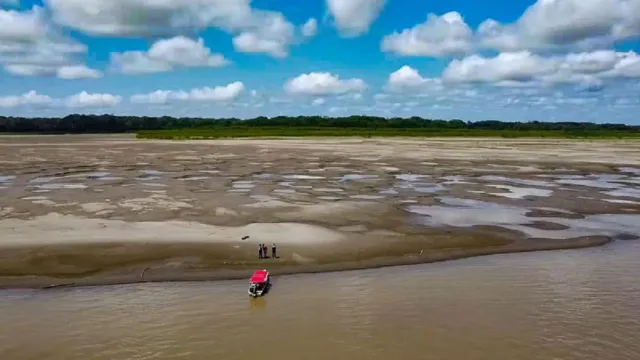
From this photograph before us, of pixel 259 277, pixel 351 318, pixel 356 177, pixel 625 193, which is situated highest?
pixel 356 177

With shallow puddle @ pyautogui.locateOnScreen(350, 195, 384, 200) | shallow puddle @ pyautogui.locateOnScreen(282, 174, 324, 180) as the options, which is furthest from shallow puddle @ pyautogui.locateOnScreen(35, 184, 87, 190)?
shallow puddle @ pyautogui.locateOnScreen(350, 195, 384, 200)

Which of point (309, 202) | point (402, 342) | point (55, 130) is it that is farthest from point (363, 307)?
point (55, 130)

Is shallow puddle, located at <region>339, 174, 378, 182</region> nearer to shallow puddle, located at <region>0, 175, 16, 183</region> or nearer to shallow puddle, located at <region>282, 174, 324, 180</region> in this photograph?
shallow puddle, located at <region>282, 174, 324, 180</region>

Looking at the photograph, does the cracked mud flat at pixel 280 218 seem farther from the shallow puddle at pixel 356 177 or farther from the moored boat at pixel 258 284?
the moored boat at pixel 258 284

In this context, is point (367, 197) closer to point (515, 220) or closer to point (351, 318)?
point (515, 220)

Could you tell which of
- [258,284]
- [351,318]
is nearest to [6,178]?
[258,284]

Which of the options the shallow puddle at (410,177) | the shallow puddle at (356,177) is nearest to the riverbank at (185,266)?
the shallow puddle at (410,177)

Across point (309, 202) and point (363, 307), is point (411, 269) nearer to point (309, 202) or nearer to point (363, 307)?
point (363, 307)
